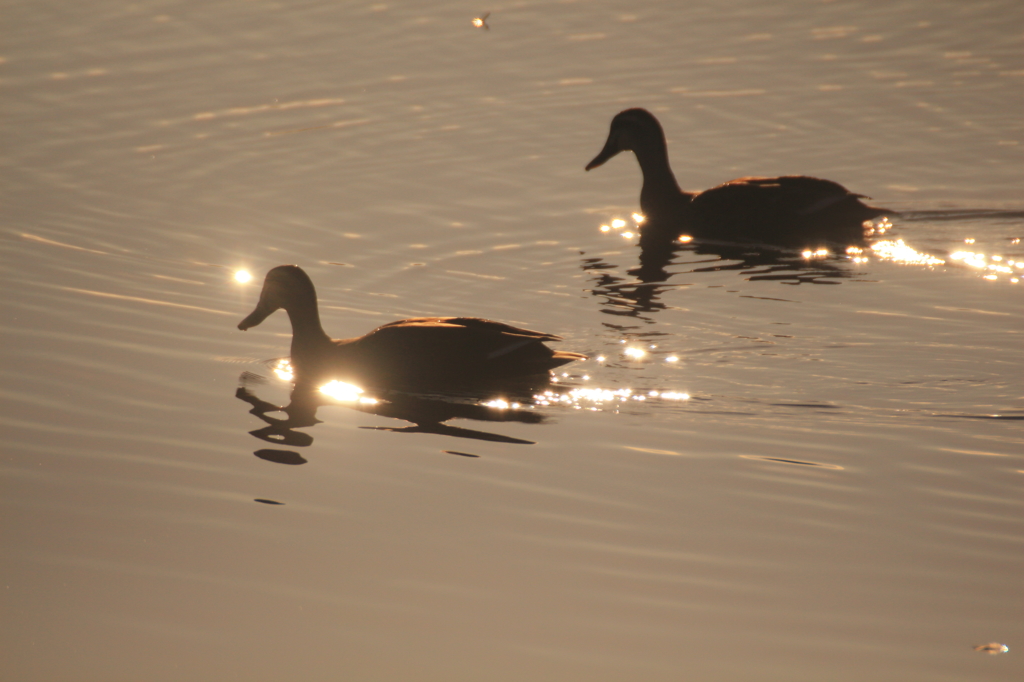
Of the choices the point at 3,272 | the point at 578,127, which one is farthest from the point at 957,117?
the point at 3,272

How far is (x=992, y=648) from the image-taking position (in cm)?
538

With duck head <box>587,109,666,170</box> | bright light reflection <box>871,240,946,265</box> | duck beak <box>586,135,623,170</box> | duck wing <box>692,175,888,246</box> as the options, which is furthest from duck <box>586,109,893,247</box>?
duck beak <box>586,135,623,170</box>

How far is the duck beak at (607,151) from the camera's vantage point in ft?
45.2

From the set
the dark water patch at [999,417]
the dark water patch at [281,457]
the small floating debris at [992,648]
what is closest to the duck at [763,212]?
the dark water patch at [999,417]

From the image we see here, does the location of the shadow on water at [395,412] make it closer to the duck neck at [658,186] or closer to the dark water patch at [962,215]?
the duck neck at [658,186]

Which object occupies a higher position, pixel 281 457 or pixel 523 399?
pixel 523 399

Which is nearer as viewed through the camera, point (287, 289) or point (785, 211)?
point (287, 289)

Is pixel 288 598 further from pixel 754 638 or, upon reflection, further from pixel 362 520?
pixel 754 638

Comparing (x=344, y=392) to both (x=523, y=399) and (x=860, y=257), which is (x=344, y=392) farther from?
(x=860, y=257)

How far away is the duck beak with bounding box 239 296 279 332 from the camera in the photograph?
953 centimetres

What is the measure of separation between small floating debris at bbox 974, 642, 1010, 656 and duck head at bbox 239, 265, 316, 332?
17.1 ft

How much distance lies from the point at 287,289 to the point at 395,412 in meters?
1.51

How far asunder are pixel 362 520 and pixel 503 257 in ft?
16.5


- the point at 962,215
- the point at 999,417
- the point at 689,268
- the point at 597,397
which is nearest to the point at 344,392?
the point at 597,397
